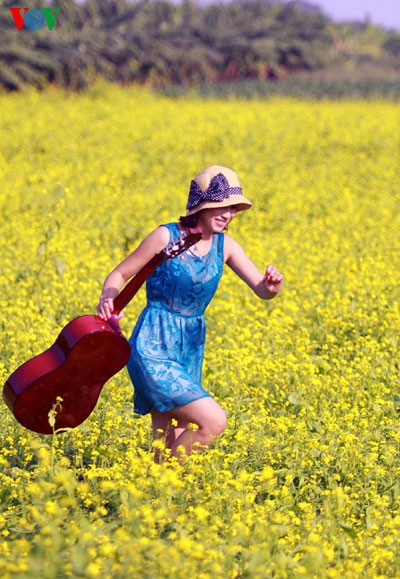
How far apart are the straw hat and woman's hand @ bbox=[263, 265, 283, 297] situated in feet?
1.11

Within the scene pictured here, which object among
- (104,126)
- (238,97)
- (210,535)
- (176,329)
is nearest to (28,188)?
(104,126)

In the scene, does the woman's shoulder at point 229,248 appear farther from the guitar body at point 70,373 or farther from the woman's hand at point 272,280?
the guitar body at point 70,373

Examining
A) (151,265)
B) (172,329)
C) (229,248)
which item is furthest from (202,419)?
(229,248)

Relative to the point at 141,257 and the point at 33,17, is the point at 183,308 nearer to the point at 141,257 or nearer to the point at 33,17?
the point at 141,257

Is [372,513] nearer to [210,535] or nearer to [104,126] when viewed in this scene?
[210,535]

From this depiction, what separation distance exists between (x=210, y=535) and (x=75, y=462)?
1.34 meters

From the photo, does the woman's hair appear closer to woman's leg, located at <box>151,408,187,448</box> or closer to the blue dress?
the blue dress

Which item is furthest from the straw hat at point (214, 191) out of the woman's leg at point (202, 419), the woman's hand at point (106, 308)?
Result: the woman's leg at point (202, 419)

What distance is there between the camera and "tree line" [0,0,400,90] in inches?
1179

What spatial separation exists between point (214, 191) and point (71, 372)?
1.07 metres

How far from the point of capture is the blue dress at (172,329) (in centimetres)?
468

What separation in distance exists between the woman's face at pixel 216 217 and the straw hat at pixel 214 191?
56mm

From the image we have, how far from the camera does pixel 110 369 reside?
4.59m

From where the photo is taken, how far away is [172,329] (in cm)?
481
